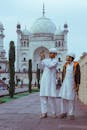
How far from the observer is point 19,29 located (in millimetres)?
108938

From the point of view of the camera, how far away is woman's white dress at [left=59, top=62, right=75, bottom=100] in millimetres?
10023

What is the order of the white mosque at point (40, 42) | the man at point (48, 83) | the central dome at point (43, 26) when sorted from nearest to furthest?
the man at point (48, 83) < the central dome at point (43, 26) < the white mosque at point (40, 42)

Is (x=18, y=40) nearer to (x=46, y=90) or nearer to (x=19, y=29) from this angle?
(x=19, y=29)

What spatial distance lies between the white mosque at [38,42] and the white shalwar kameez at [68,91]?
89.4m

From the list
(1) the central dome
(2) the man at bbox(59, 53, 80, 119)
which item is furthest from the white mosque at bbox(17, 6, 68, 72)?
(2) the man at bbox(59, 53, 80, 119)

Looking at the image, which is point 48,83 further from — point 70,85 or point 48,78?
point 70,85

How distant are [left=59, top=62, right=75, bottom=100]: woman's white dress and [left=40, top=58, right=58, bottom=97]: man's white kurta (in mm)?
204

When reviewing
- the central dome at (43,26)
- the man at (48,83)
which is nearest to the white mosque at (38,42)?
the central dome at (43,26)

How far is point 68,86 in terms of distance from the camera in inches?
397

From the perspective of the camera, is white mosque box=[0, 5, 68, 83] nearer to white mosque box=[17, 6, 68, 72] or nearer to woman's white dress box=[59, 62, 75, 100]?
white mosque box=[17, 6, 68, 72]

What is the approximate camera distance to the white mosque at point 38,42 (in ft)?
335

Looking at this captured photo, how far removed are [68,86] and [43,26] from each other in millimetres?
92543

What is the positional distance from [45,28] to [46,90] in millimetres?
92598

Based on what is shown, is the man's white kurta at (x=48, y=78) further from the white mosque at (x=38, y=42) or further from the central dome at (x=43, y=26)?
the central dome at (x=43, y=26)
